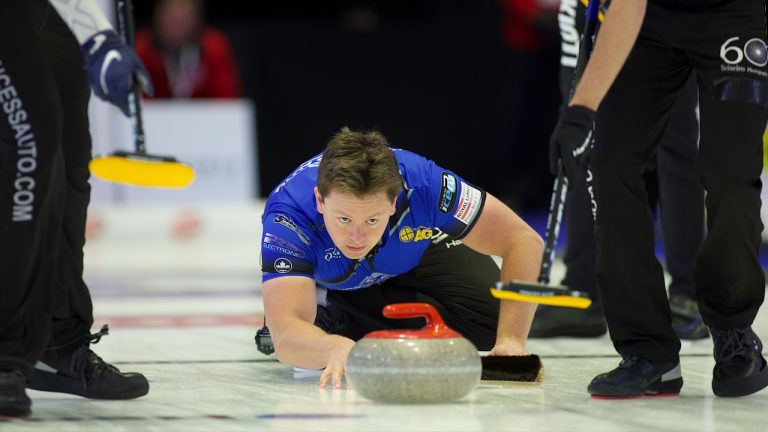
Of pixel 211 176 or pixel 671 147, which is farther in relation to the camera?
pixel 211 176

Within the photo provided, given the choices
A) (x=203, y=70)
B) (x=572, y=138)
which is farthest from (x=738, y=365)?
(x=203, y=70)

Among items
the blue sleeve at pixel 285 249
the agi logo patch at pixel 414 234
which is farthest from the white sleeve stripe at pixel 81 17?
the agi logo patch at pixel 414 234

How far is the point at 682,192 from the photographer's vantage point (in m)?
4.50

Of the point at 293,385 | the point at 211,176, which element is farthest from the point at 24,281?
the point at 211,176

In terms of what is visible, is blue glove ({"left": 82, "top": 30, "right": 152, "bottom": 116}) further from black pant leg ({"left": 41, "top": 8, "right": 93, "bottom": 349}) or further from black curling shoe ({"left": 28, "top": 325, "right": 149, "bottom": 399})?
black curling shoe ({"left": 28, "top": 325, "right": 149, "bottom": 399})

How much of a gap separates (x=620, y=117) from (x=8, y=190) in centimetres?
144

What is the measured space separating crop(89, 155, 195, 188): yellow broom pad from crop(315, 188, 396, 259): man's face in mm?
494

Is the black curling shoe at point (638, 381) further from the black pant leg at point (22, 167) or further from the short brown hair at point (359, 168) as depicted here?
the black pant leg at point (22, 167)

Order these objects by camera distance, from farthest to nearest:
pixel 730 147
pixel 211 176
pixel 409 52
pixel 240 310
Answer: pixel 409 52, pixel 211 176, pixel 240 310, pixel 730 147

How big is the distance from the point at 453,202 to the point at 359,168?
41 centimetres

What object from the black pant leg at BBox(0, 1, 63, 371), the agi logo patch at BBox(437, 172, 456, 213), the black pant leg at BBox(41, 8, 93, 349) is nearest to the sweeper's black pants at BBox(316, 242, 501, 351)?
the agi logo patch at BBox(437, 172, 456, 213)

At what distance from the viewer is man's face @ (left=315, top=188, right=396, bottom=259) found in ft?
10.4

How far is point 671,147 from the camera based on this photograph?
4.50 meters

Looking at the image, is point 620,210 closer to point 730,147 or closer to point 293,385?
point 730,147
